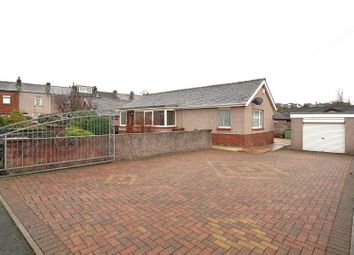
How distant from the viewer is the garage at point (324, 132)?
44.7ft

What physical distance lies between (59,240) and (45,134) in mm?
5683

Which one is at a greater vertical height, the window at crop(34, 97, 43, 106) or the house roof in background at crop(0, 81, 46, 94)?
the house roof in background at crop(0, 81, 46, 94)

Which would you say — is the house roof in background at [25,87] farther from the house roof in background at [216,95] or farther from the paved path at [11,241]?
the paved path at [11,241]

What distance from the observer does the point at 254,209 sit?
4.72 meters

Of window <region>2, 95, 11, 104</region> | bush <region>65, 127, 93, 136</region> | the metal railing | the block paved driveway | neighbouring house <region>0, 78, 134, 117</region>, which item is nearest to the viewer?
the block paved driveway

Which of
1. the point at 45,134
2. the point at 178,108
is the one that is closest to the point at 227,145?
the point at 178,108

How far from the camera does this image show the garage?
1362cm

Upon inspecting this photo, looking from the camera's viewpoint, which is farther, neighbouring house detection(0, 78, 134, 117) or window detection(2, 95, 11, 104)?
window detection(2, 95, 11, 104)

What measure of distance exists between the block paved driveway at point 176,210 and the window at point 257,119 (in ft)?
28.5

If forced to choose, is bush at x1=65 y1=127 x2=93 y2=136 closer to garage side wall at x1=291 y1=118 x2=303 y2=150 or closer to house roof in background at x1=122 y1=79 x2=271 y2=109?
house roof in background at x1=122 y1=79 x2=271 y2=109

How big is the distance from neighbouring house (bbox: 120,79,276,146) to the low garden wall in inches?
73.4

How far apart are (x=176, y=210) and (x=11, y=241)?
2874mm

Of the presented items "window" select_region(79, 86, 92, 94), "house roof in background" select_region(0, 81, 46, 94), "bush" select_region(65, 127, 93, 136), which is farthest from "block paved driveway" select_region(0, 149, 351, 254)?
"window" select_region(79, 86, 92, 94)

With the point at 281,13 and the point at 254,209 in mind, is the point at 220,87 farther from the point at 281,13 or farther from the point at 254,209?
the point at 254,209
